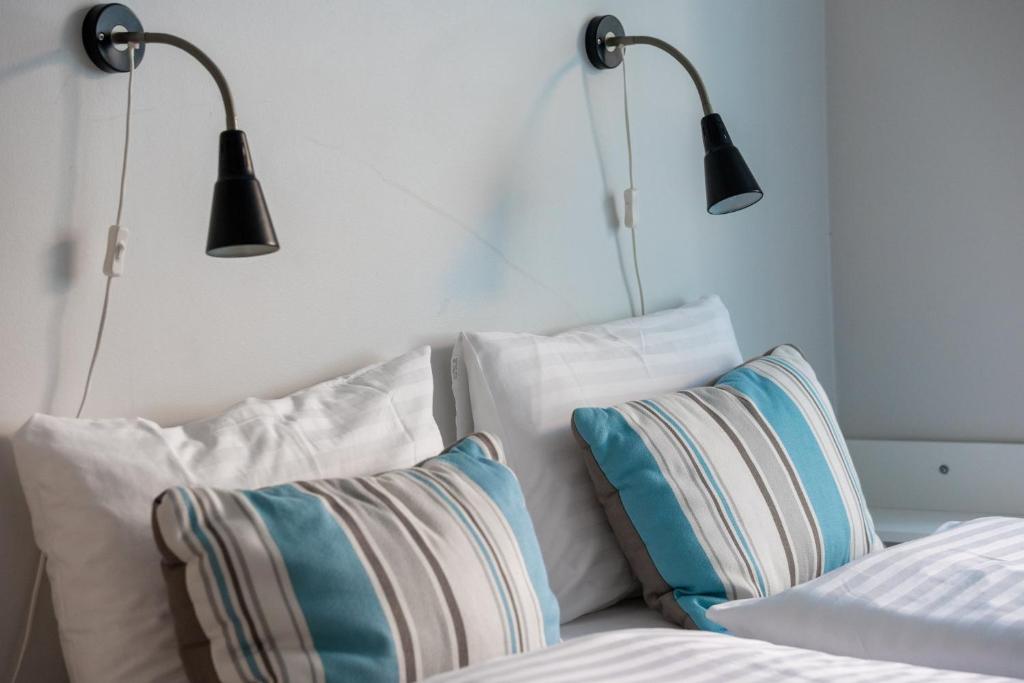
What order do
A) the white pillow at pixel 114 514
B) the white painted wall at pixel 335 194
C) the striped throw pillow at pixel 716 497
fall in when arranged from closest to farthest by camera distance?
1. the white pillow at pixel 114 514
2. the white painted wall at pixel 335 194
3. the striped throw pillow at pixel 716 497

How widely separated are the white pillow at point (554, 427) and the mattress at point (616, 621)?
2 cm

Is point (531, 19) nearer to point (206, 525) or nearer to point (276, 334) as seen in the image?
point (276, 334)

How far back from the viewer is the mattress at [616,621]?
151 cm

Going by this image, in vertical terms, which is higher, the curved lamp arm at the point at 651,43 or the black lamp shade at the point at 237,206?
the curved lamp arm at the point at 651,43

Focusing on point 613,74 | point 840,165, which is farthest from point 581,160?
point 840,165

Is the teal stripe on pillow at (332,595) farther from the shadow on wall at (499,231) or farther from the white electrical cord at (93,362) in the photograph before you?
the shadow on wall at (499,231)

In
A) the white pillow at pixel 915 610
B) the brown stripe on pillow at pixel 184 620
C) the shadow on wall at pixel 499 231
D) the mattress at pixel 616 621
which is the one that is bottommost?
the mattress at pixel 616 621

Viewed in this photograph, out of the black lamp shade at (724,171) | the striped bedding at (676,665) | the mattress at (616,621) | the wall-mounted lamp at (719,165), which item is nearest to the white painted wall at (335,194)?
the wall-mounted lamp at (719,165)

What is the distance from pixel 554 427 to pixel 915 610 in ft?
1.87

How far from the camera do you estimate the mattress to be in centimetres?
151

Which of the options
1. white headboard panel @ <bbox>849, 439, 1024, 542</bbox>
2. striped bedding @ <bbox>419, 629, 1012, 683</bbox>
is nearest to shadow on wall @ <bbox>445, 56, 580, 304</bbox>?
striped bedding @ <bbox>419, 629, 1012, 683</bbox>

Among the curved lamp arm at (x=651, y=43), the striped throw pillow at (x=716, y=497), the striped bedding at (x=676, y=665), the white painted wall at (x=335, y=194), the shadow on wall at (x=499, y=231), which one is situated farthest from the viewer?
the curved lamp arm at (x=651, y=43)

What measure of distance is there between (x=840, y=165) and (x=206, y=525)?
80.1 inches

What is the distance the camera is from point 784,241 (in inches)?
98.5
